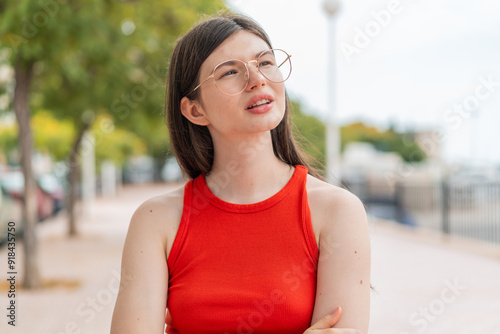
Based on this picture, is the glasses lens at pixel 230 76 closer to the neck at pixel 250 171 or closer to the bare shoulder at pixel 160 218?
the neck at pixel 250 171

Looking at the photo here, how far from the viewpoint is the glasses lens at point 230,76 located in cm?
176

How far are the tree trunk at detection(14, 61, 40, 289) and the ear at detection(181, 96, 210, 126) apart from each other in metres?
5.82

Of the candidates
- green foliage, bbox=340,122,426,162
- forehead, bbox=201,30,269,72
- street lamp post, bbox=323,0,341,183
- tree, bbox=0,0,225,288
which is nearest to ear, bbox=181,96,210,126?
forehead, bbox=201,30,269,72

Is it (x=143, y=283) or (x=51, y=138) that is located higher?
(x=143, y=283)

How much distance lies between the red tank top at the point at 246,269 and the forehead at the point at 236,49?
46 centimetres

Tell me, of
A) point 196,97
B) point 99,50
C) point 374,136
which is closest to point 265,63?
point 196,97

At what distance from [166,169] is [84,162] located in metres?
25.3

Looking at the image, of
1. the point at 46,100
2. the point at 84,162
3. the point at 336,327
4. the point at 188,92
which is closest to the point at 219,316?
the point at 336,327

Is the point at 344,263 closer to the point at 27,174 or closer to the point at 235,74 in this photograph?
the point at 235,74

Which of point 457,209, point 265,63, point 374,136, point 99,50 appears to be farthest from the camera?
point 374,136

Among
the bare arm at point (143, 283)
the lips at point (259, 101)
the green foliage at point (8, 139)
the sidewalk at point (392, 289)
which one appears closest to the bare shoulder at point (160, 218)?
the bare arm at point (143, 283)

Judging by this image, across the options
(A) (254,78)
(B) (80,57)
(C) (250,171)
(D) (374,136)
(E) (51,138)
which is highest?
(B) (80,57)

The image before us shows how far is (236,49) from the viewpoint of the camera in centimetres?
179

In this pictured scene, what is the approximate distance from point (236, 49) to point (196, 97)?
0.75ft
